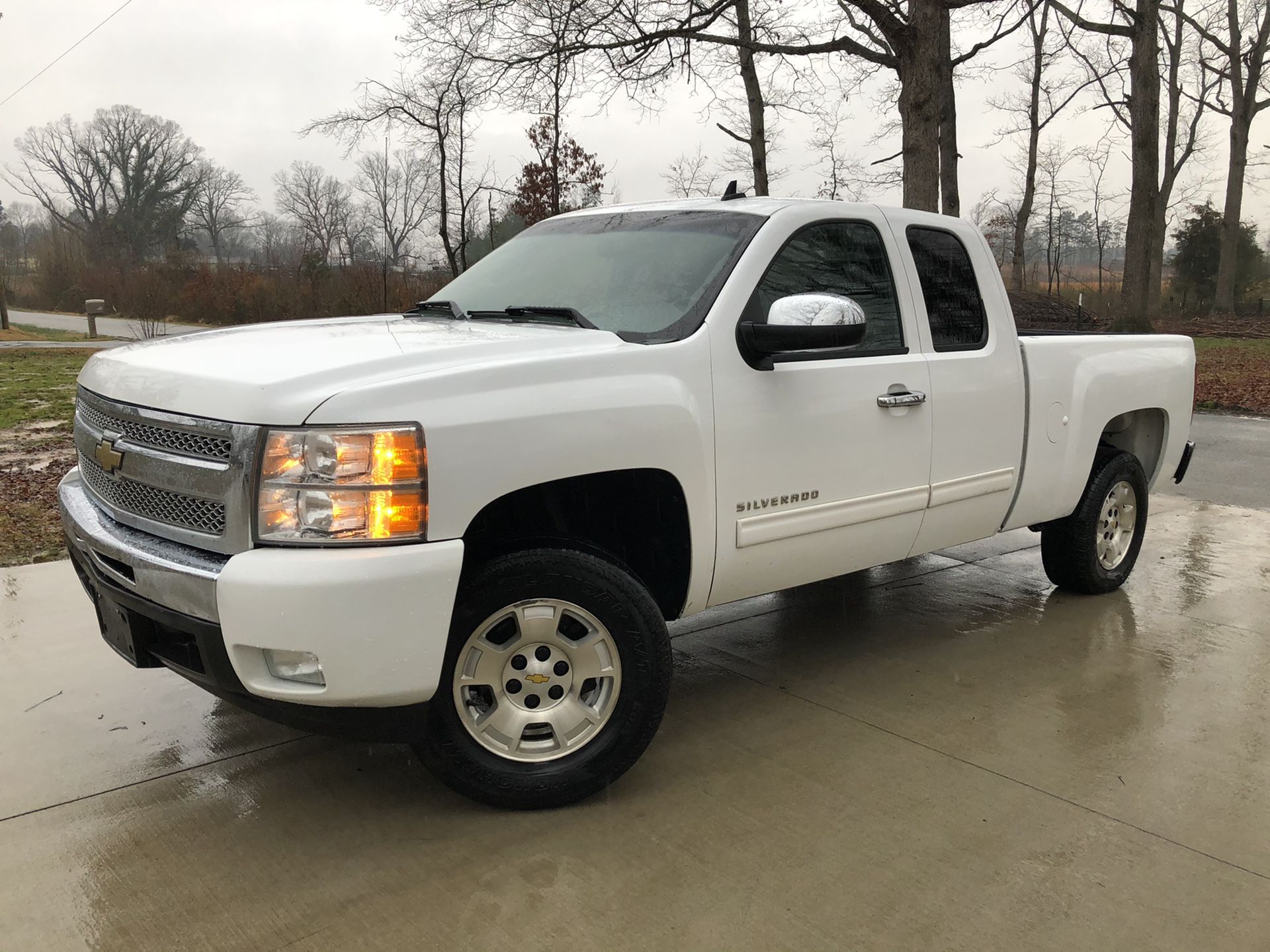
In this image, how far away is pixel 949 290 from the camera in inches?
179

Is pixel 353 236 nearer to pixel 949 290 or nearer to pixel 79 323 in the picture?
pixel 79 323

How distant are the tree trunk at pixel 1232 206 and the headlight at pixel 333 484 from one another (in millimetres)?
37795

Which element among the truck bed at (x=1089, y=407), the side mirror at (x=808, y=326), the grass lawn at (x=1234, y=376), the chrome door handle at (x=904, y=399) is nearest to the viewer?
the side mirror at (x=808, y=326)

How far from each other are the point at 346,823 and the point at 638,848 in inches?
35.0

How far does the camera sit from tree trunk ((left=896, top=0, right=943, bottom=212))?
40.1 feet

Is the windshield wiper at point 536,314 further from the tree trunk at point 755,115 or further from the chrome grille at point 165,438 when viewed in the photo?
the tree trunk at point 755,115

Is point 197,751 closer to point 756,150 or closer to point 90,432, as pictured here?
point 90,432

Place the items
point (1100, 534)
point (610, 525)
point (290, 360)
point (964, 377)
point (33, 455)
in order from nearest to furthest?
point (290, 360) → point (610, 525) → point (964, 377) → point (1100, 534) → point (33, 455)

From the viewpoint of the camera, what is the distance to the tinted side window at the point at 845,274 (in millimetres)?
3850

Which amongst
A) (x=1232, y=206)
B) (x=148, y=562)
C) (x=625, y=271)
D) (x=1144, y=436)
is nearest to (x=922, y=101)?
(x=1144, y=436)

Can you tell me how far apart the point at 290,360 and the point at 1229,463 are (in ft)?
31.8

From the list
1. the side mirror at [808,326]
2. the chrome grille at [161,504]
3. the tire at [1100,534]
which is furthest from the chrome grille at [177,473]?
the tire at [1100,534]

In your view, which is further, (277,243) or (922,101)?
(277,243)

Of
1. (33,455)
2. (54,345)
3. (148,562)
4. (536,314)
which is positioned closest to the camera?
(148,562)
